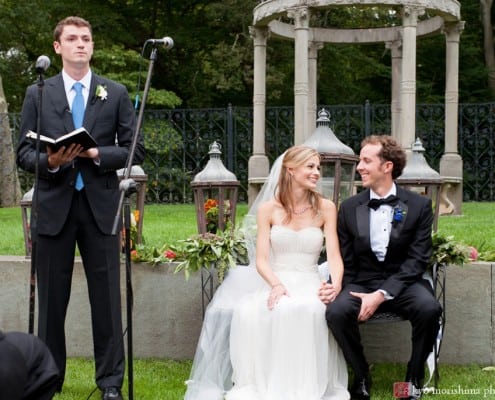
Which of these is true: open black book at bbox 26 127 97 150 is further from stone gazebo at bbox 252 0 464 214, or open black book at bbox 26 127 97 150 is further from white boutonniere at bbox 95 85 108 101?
stone gazebo at bbox 252 0 464 214

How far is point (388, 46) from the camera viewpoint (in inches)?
642

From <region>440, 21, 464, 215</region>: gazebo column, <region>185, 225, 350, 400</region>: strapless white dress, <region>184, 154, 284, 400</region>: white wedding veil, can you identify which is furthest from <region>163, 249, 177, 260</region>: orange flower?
<region>440, 21, 464, 215</region>: gazebo column

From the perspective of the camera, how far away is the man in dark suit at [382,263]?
17.5ft

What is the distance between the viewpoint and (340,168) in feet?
22.2

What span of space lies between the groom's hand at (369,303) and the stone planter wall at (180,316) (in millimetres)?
1137

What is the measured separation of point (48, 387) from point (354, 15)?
23.0m

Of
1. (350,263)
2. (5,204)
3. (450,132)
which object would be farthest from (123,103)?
(5,204)

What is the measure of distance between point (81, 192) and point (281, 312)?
144 centimetres

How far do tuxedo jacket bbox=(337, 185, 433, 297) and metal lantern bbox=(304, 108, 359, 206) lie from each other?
3.30 feet

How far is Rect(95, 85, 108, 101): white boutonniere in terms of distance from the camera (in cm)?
518

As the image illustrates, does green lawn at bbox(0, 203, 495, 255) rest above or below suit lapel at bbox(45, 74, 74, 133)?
below

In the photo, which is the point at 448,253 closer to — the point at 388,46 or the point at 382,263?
the point at 382,263

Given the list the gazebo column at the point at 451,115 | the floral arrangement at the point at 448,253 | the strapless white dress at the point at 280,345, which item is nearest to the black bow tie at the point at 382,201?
the strapless white dress at the point at 280,345

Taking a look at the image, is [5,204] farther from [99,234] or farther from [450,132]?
[99,234]
